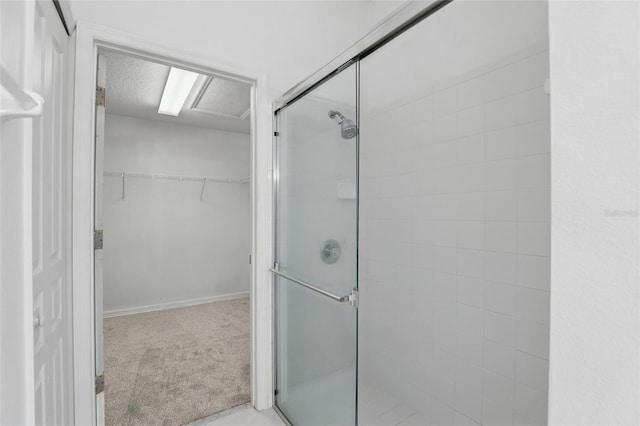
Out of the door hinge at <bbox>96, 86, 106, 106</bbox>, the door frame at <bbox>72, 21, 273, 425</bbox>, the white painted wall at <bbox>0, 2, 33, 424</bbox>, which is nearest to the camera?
the white painted wall at <bbox>0, 2, 33, 424</bbox>

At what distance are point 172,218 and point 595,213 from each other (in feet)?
14.2

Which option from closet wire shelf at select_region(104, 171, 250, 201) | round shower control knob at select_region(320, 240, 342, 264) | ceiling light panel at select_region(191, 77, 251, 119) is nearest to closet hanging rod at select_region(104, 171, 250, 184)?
closet wire shelf at select_region(104, 171, 250, 201)

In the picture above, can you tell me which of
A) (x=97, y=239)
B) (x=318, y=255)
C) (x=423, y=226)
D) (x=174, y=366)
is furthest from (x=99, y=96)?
(x=174, y=366)

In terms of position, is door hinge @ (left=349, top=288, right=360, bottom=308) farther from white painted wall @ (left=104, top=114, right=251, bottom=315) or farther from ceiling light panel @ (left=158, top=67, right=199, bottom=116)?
white painted wall @ (left=104, top=114, right=251, bottom=315)

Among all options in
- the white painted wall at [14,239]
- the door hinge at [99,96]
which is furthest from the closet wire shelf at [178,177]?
the white painted wall at [14,239]

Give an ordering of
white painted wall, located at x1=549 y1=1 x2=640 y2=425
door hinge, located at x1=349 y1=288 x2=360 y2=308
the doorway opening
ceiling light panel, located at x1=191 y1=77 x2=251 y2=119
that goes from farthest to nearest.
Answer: ceiling light panel, located at x1=191 y1=77 x2=251 y2=119, the doorway opening, door hinge, located at x1=349 y1=288 x2=360 y2=308, white painted wall, located at x1=549 y1=1 x2=640 y2=425

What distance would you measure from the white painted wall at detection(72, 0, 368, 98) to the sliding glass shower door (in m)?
0.40

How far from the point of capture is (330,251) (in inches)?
57.5

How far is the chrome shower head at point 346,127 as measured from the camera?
1303mm

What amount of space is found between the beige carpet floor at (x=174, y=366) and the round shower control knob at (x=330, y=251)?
4.00 feet

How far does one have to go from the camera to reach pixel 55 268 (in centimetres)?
118

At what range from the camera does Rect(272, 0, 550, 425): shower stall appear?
131 cm

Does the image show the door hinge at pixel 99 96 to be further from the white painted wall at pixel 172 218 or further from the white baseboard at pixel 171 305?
the white baseboard at pixel 171 305

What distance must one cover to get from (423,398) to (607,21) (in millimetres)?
1976
